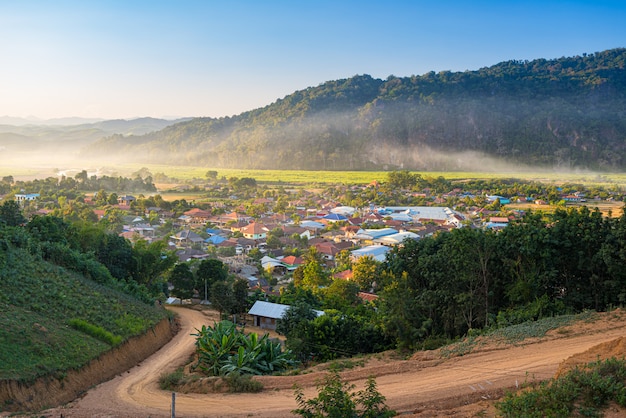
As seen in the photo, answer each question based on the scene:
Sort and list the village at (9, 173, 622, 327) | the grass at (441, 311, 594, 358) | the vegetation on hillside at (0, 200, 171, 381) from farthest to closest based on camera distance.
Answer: the village at (9, 173, 622, 327)
the grass at (441, 311, 594, 358)
the vegetation on hillside at (0, 200, 171, 381)

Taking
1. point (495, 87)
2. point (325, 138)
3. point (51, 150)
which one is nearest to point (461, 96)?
point (495, 87)

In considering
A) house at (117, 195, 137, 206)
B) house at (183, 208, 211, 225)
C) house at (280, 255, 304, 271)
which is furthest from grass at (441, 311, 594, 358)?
house at (117, 195, 137, 206)

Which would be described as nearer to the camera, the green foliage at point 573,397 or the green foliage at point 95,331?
the green foliage at point 573,397

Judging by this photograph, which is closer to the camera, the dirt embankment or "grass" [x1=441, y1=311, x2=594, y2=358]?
the dirt embankment

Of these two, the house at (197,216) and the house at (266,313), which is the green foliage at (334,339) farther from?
the house at (197,216)

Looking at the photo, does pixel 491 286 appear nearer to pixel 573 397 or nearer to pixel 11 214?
pixel 573 397

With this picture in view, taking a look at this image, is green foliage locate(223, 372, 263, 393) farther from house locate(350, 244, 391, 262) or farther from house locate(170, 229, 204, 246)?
house locate(170, 229, 204, 246)

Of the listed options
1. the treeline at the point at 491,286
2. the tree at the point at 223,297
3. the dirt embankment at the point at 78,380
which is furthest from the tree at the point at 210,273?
the treeline at the point at 491,286
